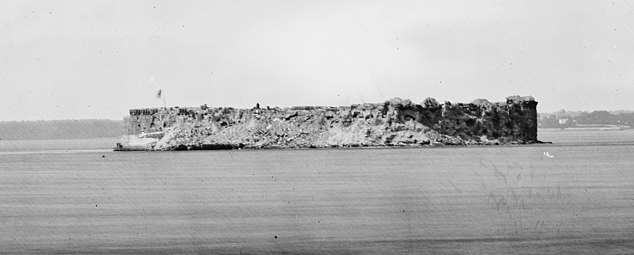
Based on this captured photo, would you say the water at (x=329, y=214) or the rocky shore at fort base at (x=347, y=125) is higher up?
the rocky shore at fort base at (x=347, y=125)

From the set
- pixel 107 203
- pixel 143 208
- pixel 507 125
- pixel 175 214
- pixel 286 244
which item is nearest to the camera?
pixel 286 244

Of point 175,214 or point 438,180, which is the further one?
point 438,180

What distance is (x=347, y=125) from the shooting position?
357 ft

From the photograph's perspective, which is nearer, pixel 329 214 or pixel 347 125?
pixel 329 214

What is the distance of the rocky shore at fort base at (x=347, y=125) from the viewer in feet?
345

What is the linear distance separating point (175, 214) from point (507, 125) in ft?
273

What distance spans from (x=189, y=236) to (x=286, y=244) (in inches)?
103

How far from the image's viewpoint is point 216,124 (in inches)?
4464

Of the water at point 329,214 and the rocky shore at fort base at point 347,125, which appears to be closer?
the water at point 329,214

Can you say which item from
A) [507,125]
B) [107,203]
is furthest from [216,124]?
[107,203]

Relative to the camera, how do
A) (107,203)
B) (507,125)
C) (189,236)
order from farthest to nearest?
(507,125) → (107,203) → (189,236)

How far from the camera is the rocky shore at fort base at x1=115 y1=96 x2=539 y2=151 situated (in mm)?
105250

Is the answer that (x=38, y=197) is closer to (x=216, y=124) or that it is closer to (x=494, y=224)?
(x=494, y=224)

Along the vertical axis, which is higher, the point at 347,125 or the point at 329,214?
the point at 347,125
